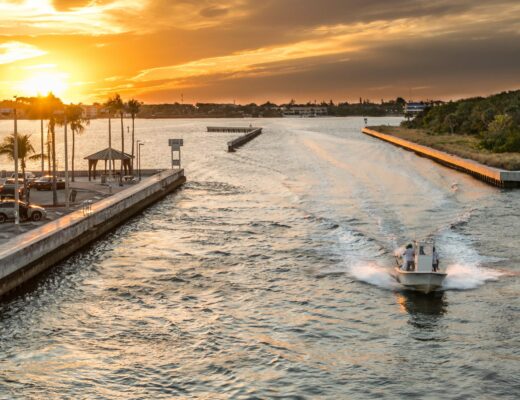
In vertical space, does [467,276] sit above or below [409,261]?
below

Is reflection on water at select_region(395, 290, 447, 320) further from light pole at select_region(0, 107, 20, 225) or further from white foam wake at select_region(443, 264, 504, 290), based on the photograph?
light pole at select_region(0, 107, 20, 225)

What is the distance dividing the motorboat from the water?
54 cm

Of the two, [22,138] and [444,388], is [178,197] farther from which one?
[444,388]

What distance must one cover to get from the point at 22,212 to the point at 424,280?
27114mm

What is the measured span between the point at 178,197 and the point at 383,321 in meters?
47.2

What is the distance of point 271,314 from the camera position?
31859 millimetres

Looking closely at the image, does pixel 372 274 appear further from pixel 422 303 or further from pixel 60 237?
pixel 60 237

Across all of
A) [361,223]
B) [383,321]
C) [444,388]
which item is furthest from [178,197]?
[444,388]

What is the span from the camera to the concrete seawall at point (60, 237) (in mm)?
34500

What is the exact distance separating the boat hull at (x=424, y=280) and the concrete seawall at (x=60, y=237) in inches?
761

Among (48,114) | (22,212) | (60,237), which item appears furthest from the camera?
(48,114)

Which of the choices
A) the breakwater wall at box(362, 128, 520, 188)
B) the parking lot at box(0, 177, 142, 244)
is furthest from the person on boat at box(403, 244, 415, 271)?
the breakwater wall at box(362, 128, 520, 188)

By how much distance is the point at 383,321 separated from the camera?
1211 inches

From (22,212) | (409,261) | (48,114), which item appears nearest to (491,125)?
(48,114)
